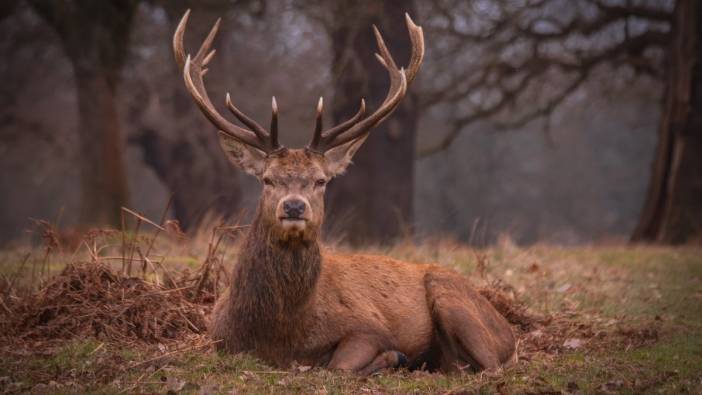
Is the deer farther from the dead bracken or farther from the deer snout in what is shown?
the dead bracken

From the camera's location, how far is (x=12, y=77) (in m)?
22.2

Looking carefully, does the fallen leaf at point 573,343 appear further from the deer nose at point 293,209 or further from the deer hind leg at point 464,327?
the deer nose at point 293,209

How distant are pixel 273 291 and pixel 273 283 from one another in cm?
6

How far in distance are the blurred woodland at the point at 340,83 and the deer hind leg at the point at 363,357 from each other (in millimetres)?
3223

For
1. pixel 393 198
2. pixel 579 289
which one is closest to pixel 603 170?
pixel 393 198

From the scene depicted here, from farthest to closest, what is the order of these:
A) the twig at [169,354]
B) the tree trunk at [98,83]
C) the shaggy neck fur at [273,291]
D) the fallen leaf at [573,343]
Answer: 1. the tree trunk at [98,83]
2. the fallen leaf at [573,343]
3. the shaggy neck fur at [273,291]
4. the twig at [169,354]

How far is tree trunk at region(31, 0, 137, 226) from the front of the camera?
15023mm

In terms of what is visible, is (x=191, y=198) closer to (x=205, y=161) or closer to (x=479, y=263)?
(x=205, y=161)

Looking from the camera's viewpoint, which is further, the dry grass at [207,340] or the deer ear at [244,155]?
the deer ear at [244,155]

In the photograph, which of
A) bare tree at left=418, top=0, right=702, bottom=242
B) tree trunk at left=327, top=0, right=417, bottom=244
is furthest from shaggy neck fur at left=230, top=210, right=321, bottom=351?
bare tree at left=418, top=0, right=702, bottom=242

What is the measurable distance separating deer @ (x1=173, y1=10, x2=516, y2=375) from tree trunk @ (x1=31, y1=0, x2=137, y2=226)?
889 cm

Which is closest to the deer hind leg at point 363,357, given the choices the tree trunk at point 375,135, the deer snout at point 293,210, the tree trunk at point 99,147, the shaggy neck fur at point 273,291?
the shaggy neck fur at point 273,291

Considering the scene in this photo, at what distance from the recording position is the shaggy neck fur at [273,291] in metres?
6.03

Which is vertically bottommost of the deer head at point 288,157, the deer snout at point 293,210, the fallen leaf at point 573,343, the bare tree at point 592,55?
the fallen leaf at point 573,343
